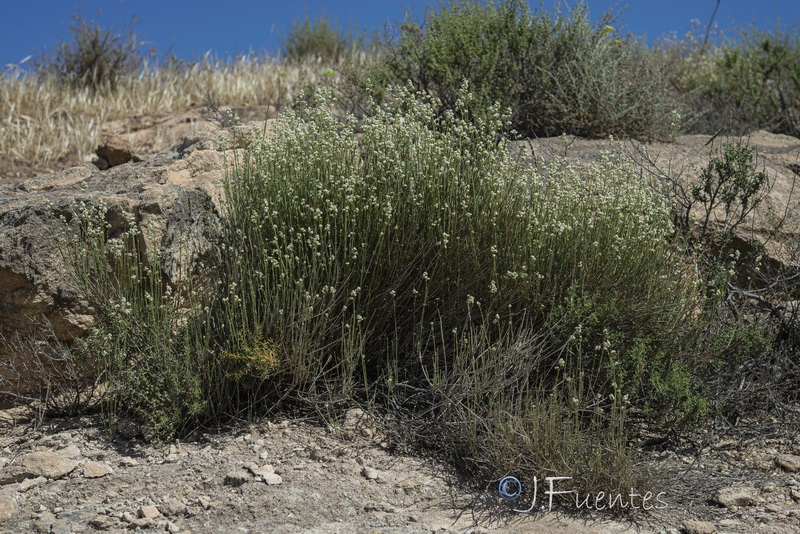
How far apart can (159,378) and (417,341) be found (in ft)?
4.10

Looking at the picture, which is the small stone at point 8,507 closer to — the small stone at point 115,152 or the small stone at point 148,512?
the small stone at point 148,512

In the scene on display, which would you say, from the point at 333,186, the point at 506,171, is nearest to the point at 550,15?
the point at 506,171

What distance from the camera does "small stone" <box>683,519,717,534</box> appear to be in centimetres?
311

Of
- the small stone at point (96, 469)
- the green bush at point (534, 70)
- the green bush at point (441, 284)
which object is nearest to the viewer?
the small stone at point (96, 469)

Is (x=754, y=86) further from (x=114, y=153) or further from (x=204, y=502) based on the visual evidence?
(x=204, y=502)

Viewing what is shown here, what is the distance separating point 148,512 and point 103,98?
9.04 m

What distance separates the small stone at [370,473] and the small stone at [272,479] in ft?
1.15

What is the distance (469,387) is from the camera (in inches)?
142

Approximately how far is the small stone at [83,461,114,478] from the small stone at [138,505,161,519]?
1.34ft

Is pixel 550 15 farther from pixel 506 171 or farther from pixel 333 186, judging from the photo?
pixel 333 186

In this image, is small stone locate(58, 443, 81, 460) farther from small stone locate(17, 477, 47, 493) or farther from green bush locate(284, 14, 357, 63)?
green bush locate(284, 14, 357, 63)

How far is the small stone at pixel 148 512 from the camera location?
3.17 metres

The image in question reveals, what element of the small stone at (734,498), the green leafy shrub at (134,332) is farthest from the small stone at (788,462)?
the green leafy shrub at (134,332)

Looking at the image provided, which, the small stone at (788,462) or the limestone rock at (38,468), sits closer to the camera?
the limestone rock at (38,468)
